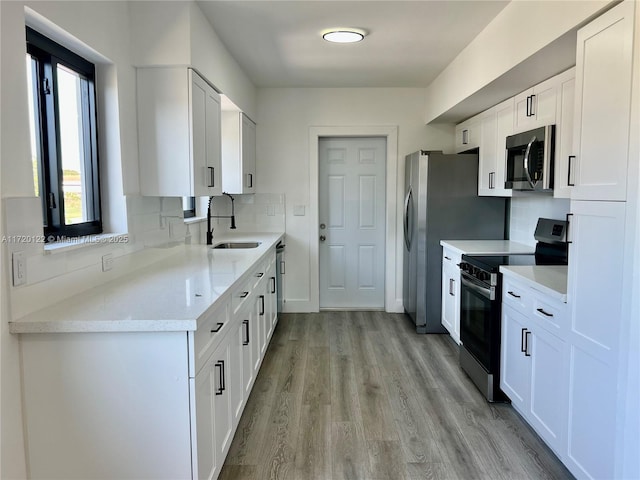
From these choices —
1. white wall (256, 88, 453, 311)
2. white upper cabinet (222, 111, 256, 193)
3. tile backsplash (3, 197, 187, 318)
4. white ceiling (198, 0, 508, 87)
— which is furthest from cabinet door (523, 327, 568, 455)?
white upper cabinet (222, 111, 256, 193)

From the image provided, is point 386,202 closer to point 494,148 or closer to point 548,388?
point 494,148

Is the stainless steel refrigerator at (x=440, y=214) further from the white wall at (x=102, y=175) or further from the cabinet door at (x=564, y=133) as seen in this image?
the white wall at (x=102, y=175)

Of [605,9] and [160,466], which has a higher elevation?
[605,9]

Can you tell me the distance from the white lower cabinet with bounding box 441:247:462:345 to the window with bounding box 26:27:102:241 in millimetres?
2787

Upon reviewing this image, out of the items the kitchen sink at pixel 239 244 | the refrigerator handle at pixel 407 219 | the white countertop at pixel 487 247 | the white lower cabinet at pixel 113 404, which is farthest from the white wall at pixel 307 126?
the white lower cabinet at pixel 113 404

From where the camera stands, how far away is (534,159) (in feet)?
9.53

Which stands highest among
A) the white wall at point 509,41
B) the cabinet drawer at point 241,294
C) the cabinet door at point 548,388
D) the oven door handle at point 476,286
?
the white wall at point 509,41

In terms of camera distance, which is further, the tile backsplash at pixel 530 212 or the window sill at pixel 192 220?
the window sill at pixel 192 220

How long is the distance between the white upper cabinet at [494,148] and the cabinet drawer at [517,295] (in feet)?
3.40

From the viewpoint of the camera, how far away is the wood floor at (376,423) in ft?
7.44

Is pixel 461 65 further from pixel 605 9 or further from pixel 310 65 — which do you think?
pixel 605 9

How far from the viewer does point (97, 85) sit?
2391 mm

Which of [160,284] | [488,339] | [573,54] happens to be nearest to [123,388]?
[160,284]

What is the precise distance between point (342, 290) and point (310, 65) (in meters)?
2.51
